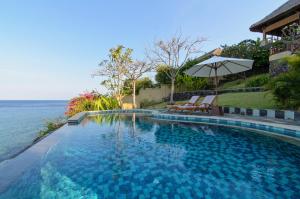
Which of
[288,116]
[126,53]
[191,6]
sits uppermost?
[191,6]

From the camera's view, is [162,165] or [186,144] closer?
[162,165]

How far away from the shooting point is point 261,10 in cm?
1848

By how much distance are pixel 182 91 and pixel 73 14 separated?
37.3 ft

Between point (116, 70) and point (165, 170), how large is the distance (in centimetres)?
1461

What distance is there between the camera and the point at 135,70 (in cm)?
1783

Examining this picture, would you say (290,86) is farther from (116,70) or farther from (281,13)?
(116,70)

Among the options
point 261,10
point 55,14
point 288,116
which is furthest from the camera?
point 261,10

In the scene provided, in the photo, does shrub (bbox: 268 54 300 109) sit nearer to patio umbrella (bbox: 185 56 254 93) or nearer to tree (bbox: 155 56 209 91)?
patio umbrella (bbox: 185 56 254 93)

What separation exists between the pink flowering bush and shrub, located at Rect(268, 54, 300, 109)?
11229mm

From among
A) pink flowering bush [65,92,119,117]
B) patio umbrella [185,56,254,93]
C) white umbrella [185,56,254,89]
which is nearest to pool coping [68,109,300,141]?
patio umbrella [185,56,254,93]

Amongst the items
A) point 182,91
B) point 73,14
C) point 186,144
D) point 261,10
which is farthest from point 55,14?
point 261,10

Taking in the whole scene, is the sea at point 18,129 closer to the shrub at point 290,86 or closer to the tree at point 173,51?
the shrub at point 290,86

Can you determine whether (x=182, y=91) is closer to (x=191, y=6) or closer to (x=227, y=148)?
(x=191, y=6)

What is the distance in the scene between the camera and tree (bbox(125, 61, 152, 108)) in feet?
57.8
